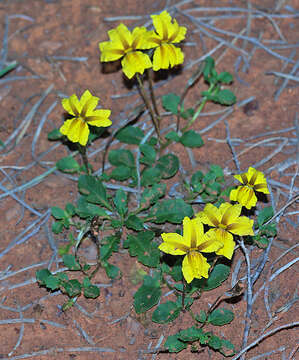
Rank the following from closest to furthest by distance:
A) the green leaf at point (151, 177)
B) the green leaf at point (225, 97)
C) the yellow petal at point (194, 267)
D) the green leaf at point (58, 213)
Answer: the yellow petal at point (194, 267) < the green leaf at point (58, 213) < the green leaf at point (151, 177) < the green leaf at point (225, 97)

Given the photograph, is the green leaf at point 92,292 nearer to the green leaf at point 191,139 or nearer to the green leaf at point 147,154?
the green leaf at point 147,154

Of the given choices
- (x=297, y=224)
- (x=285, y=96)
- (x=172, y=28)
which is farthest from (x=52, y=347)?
(x=285, y=96)

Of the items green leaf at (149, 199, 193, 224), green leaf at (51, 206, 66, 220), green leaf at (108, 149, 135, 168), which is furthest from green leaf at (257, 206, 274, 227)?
green leaf at (51, 206, 66, 220)

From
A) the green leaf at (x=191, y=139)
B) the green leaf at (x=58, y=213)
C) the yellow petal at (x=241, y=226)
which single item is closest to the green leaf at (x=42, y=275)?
the green leaf at (x=58, y=213)

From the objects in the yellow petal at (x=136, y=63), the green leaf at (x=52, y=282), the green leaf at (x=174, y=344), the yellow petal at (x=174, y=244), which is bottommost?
the green leaf at (x=174, y=344)

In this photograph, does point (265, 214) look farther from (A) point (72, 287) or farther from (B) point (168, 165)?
(A) point (72, 287)

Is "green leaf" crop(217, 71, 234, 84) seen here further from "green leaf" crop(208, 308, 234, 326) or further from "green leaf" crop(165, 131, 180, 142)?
"green leaf" crop(208, 308, 234, 326)

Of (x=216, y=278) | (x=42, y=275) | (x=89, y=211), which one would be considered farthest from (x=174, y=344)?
(x=89, y=211)
